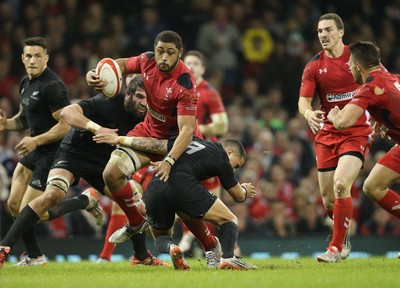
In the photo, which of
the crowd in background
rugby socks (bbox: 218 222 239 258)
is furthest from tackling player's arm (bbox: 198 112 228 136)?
rugby socks (bbox: 218 222 239 258)

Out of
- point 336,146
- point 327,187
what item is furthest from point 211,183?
point 336,146

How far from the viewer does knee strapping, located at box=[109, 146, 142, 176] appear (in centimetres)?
1015

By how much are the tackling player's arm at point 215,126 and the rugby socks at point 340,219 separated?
319cm

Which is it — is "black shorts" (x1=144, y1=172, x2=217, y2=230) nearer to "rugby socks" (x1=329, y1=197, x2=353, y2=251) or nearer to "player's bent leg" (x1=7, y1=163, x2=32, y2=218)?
"rugby socks" (x1=329, y1=197, x2=353, y2=251)

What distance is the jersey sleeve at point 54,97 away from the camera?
36.9ft

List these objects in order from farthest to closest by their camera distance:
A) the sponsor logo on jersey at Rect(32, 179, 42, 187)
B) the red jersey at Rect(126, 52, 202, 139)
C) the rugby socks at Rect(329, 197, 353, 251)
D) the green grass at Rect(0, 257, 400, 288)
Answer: the sponsor logo on jersey at Rect(32, 179, 42, 187) → the rugby socks at Rect(329, 197, 353, 251) → the red jersey at Rect(126, 52, 202, 139) → the green grass at Rect(0, 257, 400, 288)

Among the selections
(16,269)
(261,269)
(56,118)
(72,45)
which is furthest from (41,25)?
(261,269)

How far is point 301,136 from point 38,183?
8227 millimetres

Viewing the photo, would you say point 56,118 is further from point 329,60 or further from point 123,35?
point 123,35

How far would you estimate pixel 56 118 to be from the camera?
11.3 metres

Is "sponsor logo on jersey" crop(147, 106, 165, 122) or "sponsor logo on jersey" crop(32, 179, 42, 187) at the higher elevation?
"sponsor logo on jersey" crop(147, 106, 165, 122)

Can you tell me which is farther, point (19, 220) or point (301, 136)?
point (301, 136)

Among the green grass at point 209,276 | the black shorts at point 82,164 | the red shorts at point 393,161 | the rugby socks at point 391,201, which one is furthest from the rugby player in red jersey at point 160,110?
the red shorts at point 393,161

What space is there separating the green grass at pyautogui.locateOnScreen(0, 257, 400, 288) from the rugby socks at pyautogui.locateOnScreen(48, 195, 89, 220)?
1.17m
